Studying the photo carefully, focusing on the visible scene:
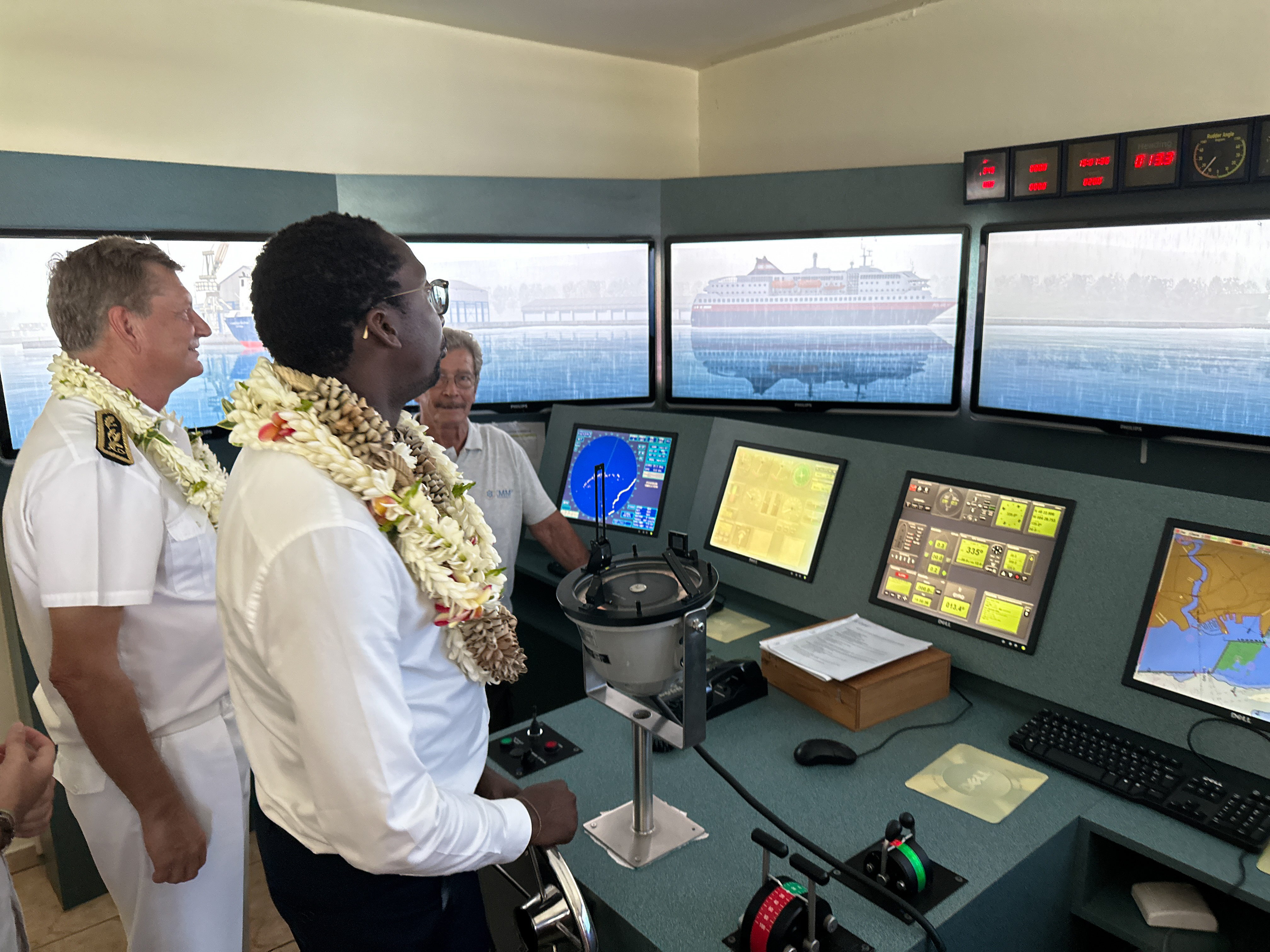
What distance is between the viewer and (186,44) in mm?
2953

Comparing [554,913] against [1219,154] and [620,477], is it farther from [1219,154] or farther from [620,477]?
[1219,154]

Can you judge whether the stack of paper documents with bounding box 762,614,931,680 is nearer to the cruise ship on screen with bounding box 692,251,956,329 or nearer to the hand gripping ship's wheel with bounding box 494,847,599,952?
the hand gripping ship's wheel with bounding box 494,847,599,952

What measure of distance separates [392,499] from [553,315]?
8.02ft

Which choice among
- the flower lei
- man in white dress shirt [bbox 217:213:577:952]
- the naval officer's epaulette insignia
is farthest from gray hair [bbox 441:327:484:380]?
man in white dress shirt [bbox 217:213:577:952]

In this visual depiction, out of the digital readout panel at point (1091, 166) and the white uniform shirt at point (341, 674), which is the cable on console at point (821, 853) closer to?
the white uniform shirt at point (341, 674)

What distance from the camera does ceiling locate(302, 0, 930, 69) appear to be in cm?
321

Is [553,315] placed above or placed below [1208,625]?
above

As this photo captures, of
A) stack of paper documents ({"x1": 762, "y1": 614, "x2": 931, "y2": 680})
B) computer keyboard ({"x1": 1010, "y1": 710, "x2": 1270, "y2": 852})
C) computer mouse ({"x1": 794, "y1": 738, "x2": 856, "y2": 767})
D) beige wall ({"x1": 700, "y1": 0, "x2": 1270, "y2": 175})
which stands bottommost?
computer mouse ({"x1": 794, "y1": 738, "x2": 856, "y2": 767})

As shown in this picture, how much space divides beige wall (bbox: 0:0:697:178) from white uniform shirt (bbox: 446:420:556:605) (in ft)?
5.06

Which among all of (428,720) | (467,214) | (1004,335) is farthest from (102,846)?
(1004,335)

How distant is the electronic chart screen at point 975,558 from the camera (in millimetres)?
1742

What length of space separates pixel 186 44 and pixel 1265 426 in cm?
366

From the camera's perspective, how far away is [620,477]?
9.27 feet

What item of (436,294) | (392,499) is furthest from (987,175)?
(392,499)
